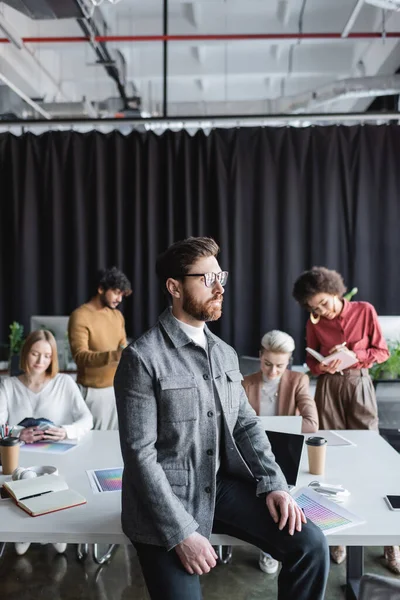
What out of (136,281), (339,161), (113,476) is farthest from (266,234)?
(113,476)

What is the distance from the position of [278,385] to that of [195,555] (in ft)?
4.82

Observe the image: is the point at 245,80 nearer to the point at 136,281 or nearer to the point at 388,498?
the point at 136,281

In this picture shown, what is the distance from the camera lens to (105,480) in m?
2.08

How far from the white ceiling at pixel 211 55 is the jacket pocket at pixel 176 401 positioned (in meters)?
3.81

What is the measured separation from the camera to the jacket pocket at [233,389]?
190 cm

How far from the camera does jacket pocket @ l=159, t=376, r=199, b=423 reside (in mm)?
1710

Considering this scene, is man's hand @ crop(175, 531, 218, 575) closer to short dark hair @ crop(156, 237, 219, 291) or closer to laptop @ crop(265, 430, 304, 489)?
laptop @ crop(265, 430, 304, 489)

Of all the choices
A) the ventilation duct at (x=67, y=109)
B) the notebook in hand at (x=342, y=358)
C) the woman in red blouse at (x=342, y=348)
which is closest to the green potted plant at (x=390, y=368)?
the woman in red blouse at (x=342, y=348)

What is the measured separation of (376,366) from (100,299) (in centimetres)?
197

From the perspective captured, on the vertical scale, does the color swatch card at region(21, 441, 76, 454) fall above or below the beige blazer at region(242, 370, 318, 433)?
below

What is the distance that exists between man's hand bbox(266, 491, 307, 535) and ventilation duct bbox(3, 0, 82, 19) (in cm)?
277

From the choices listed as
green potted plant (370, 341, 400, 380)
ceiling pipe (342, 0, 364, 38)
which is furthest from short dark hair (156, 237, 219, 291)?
ceiling pipe (342, 0, 364, 38)

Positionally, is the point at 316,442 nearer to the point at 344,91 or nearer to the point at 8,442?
the point at 8,442

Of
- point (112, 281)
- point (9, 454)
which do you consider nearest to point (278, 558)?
point (9, 454)
